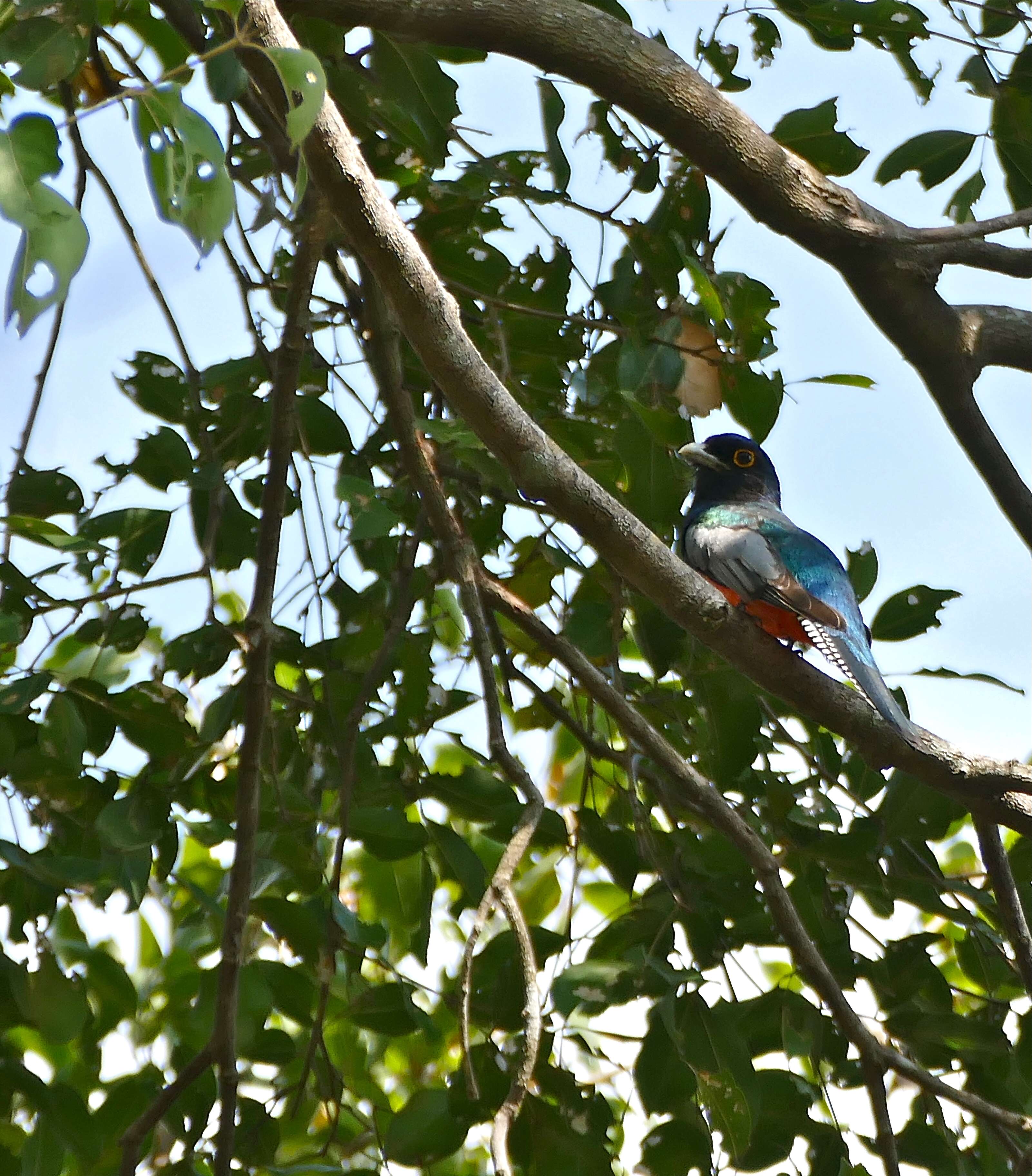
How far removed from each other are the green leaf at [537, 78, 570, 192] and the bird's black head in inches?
72.8

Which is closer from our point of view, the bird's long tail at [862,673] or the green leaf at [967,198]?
the bird's long tail at [862,673]

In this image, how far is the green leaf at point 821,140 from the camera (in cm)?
355

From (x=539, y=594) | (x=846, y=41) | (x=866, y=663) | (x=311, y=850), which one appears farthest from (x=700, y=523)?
(x=311, y=850)

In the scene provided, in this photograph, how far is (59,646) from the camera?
365 centimetres

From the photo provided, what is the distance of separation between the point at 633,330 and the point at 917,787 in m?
1.38

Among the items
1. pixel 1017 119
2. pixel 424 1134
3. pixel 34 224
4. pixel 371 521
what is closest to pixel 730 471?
pixel 1017 119

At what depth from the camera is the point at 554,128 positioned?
3.28m

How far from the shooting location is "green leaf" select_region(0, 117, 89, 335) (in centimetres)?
Answer: 112

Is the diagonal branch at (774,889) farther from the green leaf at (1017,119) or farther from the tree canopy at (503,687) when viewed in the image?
the green leaf at (1017,119)

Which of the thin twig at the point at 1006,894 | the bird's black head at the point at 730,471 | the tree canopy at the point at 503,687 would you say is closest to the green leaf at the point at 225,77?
the tree canopy at the point at 503,687

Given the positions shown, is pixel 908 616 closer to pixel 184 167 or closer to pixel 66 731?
pixel 66 731

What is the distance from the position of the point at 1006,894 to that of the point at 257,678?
76.8 inches

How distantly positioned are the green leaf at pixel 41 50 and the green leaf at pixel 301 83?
0.59 meters

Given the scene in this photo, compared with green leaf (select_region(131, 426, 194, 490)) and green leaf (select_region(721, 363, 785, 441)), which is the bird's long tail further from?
green leaf (select_region(131, 426, 194, 490))
